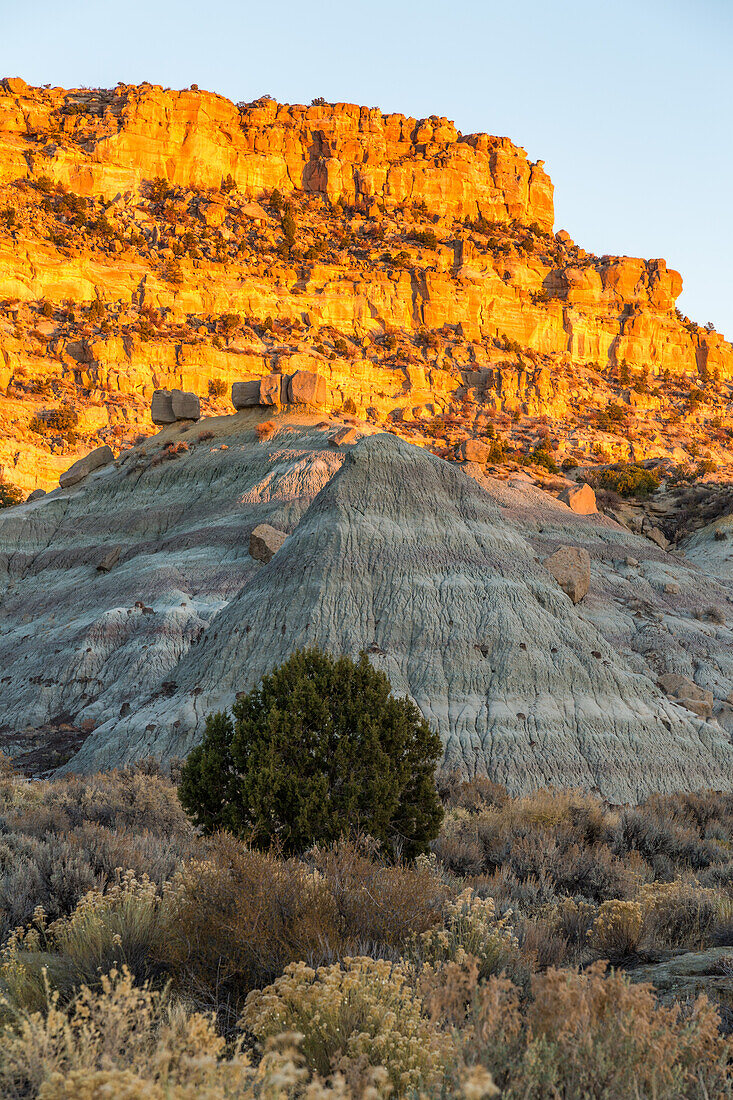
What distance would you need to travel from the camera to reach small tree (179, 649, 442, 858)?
8883mm

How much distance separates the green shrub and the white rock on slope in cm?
3415

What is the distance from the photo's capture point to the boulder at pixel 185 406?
44.5 metres

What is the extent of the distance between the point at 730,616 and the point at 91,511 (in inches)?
1121

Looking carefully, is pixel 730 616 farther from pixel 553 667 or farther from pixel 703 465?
pixel 703 465

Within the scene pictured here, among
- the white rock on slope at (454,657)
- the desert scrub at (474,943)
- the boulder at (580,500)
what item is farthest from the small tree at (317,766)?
the boulder at (580,500)

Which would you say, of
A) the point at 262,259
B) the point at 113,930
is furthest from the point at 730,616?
the point at 262,259

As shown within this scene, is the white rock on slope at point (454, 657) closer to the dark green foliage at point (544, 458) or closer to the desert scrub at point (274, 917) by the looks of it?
the desert scrub at point (274, 917)

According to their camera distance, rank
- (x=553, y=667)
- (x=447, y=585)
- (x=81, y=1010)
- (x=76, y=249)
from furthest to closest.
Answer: (x=76, y=249) < (x=447, y=585) < (x=553, y=667) < (x=81, y=1010)

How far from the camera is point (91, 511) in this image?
128 feet

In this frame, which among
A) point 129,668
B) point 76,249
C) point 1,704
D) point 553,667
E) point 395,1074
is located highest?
point 76,249

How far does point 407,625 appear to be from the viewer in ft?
63.8

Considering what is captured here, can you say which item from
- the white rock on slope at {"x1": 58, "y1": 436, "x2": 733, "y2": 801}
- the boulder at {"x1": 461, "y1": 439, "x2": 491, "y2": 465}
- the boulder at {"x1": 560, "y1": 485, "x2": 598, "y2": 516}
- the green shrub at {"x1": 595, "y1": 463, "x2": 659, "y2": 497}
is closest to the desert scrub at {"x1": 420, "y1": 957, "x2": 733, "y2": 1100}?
the white rock on slope at {"x1": 58, "y1": 436, "x2": 733, "y2": 801}

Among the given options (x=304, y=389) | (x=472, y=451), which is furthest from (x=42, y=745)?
(x=472, y=451)

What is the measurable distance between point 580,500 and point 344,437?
35.7ft
